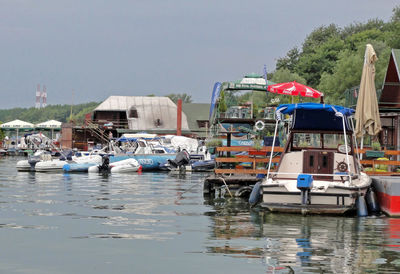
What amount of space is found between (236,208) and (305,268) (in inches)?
402

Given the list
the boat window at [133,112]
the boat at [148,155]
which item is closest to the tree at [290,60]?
the boat window at [133,112]

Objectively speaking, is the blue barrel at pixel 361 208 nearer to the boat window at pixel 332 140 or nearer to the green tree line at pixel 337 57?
the boat window at pixel 332 140

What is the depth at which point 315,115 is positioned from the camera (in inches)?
846

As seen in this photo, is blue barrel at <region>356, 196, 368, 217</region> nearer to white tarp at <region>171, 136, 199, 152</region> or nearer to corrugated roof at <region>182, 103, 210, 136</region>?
white tarp at <region>171, 136, 199, 152</region>

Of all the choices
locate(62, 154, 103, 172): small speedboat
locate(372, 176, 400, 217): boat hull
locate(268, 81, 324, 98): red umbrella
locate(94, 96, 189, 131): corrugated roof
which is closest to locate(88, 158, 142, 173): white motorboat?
locate(62, 154, 103, 172): small speedboat

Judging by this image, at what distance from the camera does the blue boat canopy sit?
2088cm

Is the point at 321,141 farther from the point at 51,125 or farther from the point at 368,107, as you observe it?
the point at 51,125

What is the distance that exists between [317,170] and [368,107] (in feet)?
16.0

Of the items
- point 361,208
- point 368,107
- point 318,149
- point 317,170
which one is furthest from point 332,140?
point 361,208

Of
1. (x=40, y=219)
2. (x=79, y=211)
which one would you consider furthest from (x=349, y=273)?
(x=79, y=211)

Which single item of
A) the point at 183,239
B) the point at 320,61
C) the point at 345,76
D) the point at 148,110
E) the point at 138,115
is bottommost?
the point at 183,239

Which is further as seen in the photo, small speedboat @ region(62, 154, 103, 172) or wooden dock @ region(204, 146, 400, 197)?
small speedboat @ region(62, 154, 103, 172)

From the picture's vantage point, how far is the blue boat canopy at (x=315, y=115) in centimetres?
2088

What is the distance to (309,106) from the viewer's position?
20859 millimetres
